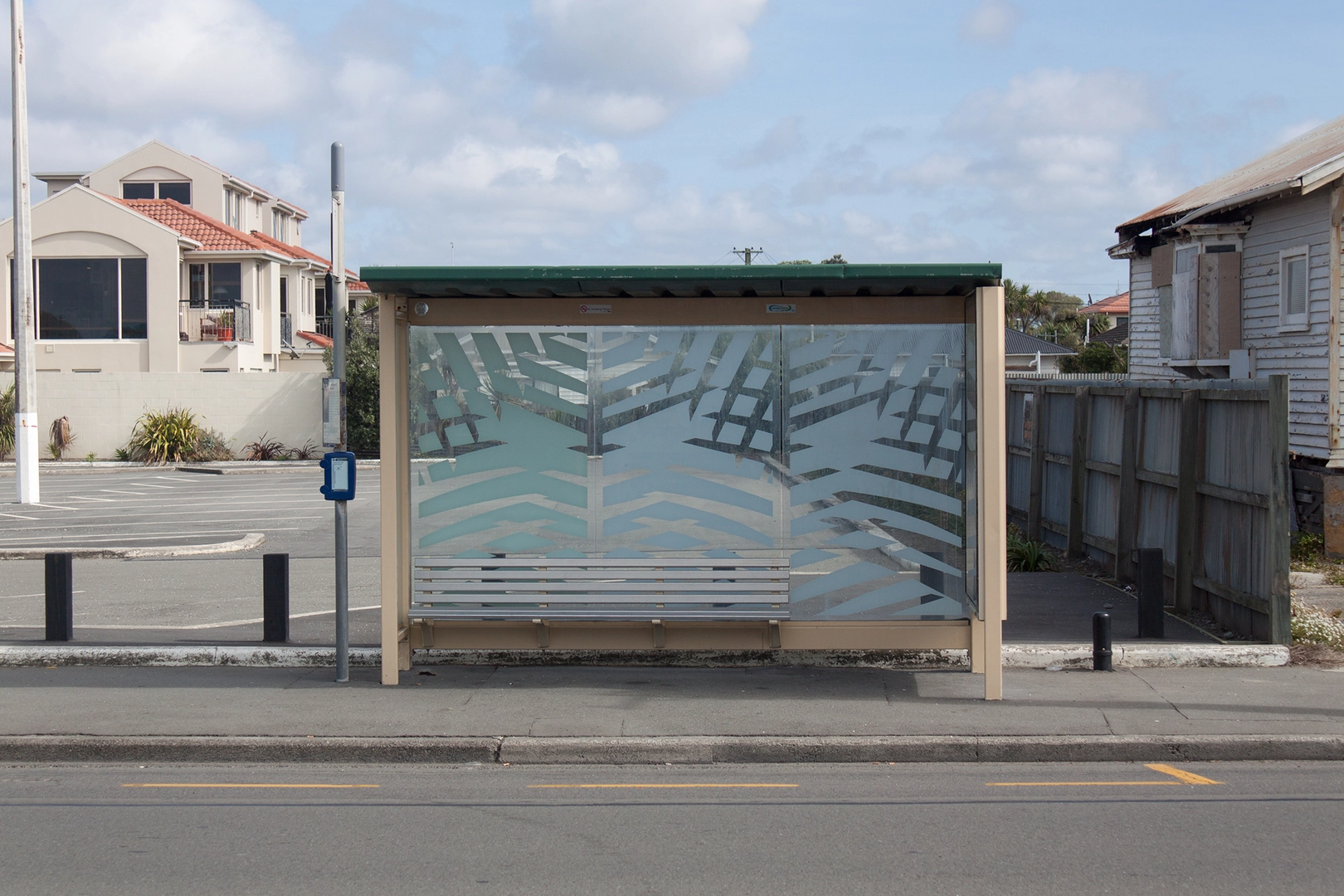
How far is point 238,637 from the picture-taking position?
32.4 feet

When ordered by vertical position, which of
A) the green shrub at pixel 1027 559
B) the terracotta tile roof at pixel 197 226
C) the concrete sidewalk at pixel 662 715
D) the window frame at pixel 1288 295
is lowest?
the concrete sidewalk at pixel 662 715

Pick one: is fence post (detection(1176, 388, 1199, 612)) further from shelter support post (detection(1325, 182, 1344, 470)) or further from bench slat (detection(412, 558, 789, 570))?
shelter support post (detection(1325, 182, 1344, 470))

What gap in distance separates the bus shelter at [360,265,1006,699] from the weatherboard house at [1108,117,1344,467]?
936 cm

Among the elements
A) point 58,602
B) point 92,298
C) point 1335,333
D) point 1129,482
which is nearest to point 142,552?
point 58,602

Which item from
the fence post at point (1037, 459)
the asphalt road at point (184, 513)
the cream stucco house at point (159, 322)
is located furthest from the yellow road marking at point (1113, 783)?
the cream stucco house at point (159, 322)

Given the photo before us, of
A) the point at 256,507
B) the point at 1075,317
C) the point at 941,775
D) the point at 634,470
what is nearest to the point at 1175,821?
the point at 941,775

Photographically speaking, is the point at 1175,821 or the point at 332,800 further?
the point at 332,800

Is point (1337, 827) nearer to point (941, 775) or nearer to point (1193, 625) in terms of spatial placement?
point (941, 775)

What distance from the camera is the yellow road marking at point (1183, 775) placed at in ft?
21.4

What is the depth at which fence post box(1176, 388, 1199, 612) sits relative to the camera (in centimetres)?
1015

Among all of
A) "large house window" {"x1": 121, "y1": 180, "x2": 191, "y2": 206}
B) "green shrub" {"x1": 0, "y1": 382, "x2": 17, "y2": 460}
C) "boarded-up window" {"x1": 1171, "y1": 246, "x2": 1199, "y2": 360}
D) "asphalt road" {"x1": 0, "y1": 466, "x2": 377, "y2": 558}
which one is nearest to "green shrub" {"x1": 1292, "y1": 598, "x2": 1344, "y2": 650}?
"boarded-up window" {"x1": 1171, "y1": 246, "x2": 1199, "y2": 360}

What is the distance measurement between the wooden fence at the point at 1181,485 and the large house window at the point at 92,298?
30515 mm

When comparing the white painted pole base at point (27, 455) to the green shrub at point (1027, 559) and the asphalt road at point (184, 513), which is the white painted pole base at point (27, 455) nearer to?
the asphalt road at point (184, 513)

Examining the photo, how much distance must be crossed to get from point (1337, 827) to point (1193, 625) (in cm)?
434
